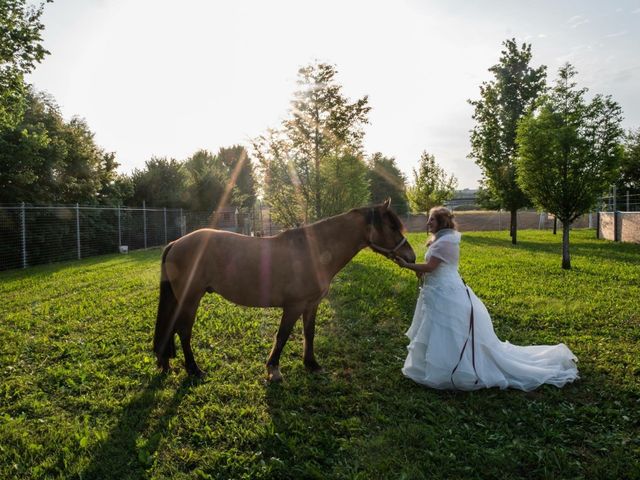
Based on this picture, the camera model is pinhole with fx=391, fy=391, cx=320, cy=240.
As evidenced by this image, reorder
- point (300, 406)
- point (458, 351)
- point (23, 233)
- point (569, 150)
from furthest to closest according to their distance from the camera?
point (23, 233) → point (569, 150) → point (458, 351) → point (300, 406)

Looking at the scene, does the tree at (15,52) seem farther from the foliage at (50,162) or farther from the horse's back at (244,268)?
the horse's back at (244,268)

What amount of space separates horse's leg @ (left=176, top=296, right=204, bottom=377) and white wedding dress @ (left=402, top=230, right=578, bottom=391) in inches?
96.2

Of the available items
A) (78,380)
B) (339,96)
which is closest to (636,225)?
(339,96)

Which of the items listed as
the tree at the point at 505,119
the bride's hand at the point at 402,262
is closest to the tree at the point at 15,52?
the bride's hand at the point at 402,262

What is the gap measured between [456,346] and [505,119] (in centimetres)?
2167

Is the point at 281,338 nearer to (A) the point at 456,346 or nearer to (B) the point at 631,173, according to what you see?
(A) the point at 456,346

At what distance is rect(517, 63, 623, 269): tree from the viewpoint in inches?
457

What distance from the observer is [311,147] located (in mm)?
12672

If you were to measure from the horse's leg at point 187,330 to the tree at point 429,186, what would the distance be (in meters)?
30.2

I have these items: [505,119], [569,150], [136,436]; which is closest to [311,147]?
[569,150]

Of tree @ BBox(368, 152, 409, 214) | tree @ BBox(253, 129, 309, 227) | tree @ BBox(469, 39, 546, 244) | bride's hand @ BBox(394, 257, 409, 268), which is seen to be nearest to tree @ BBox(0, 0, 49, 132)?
tree @ BBox(253, 129, 309, 227)

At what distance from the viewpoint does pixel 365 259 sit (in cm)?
1463

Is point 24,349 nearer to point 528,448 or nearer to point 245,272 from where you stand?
point 245,272

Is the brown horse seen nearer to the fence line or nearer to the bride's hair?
the bride's hair
